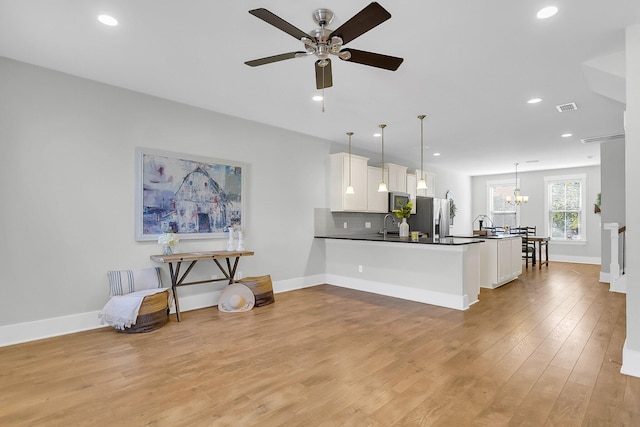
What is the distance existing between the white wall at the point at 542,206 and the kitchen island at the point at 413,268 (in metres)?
6.18

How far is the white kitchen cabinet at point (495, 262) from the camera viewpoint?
5492 millimetres

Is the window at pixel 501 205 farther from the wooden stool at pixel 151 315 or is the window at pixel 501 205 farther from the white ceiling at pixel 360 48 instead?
the wooden stool at pixel 151 315

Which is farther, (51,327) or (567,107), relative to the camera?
(567,107)

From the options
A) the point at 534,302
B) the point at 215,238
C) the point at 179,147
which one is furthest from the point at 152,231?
the point at 534,302

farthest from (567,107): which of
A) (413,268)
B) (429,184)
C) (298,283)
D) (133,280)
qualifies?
(133,280)

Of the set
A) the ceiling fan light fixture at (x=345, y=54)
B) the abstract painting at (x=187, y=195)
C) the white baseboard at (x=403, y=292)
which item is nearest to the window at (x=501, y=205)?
the white baseboard at (x=403, y=292)

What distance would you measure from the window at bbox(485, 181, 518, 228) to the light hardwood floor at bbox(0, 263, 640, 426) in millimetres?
6620

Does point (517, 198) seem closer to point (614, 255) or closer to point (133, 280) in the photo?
point (614, 255)

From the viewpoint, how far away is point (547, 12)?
2283 mm

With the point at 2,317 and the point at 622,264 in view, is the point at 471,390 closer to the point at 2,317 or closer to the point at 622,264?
the point at 2,317

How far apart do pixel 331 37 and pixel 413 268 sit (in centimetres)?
347

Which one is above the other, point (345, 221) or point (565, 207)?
point (565, 207)

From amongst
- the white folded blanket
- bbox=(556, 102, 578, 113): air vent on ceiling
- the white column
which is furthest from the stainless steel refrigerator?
the white folded blanket

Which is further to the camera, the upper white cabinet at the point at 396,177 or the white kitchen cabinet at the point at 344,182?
the upper white cabinet at the point at 396,177
